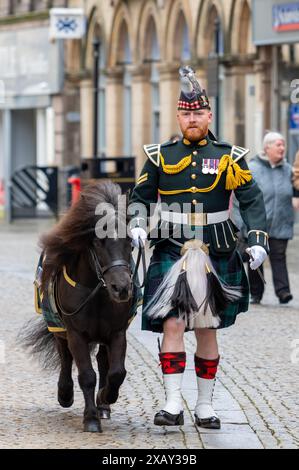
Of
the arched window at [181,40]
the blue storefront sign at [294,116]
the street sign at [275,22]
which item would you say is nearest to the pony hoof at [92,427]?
the street sign at [275,22]

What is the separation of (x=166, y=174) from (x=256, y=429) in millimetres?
1451

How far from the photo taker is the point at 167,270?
874cm

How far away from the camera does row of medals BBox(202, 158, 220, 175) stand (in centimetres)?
874

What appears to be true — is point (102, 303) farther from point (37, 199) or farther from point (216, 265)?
point (37, 199)

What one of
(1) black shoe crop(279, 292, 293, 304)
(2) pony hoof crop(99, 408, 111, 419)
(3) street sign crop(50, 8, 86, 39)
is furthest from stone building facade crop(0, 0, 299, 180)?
(2) pony hoof crop(99, 408, 111, 419)

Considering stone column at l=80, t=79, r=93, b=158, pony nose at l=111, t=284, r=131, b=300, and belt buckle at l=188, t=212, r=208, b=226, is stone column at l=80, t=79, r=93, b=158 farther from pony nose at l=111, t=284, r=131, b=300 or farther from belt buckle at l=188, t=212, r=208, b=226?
pony nose at l=111, t=284, r=131, b=300

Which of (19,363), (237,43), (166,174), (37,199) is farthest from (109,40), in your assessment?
(166,174)

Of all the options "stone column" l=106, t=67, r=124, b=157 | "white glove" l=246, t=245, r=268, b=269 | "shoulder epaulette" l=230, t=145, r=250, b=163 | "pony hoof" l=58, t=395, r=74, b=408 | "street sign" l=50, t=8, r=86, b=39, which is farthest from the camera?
"stone column" l=106, t=67, r=124, b=157

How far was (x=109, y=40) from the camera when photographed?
1495 inches

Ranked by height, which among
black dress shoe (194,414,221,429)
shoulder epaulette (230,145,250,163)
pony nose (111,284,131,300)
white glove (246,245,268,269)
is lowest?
black dress shoe (194,414,221,429)

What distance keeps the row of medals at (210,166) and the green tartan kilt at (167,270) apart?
1.43 ft

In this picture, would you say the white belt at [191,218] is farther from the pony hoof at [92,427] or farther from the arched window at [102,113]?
the arched window at [102,113]

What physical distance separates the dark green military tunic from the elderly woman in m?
7.46
